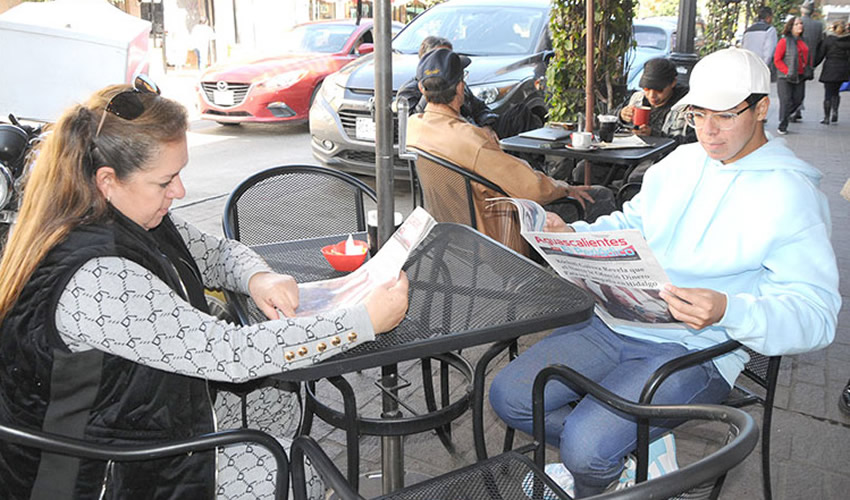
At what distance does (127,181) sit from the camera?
4.88 feet

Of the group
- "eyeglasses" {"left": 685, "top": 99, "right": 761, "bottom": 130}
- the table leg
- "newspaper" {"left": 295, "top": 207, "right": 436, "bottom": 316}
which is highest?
"eyeglasses" {"left": 685, "top": 99, "right": 761, "bottom": 130}

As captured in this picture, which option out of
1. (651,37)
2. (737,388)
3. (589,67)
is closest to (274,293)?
(737,388)

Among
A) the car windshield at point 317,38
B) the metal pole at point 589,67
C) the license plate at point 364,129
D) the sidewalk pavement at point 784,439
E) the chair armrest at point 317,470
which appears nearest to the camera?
the chair armrest at point 317,470

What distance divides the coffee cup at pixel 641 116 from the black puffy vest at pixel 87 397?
153 inches

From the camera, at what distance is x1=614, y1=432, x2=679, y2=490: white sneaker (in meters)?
2.05

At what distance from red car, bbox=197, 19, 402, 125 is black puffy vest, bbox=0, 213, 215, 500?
817 centimetres

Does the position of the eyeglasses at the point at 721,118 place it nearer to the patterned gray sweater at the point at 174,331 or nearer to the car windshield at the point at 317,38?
the patterned gray sweater at the point at 174,331

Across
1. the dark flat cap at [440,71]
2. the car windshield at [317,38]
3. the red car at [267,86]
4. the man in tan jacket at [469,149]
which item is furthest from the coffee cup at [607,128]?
the car windshield at [317,38]

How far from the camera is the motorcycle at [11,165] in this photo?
297cm

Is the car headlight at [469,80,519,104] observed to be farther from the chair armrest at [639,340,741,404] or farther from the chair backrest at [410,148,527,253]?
the chair armrest at [639,340,741,404]

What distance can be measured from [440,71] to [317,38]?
7.52m

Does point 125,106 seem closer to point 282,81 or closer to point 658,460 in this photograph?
point 658,460

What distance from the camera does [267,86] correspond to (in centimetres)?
931

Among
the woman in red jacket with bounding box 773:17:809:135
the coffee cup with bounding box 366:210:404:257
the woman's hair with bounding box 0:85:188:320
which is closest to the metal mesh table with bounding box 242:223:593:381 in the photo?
the coffee cup with bounding box 366:210:404:257
